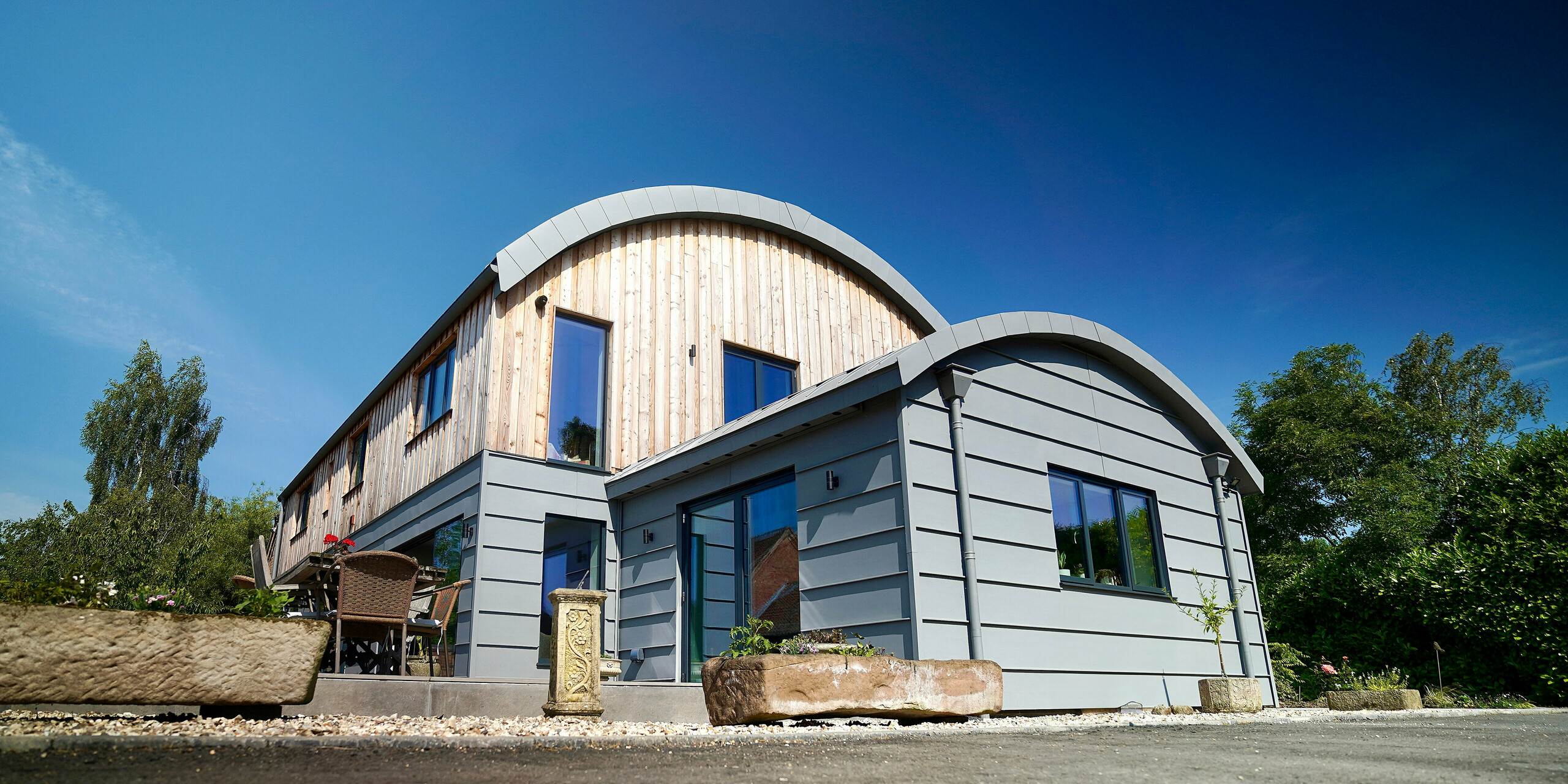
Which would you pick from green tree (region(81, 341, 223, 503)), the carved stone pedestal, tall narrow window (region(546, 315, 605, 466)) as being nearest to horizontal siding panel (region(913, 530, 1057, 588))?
the carved stone pedestal

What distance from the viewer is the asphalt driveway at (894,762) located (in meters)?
2.18

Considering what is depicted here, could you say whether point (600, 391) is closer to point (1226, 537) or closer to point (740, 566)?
point (740, 566)

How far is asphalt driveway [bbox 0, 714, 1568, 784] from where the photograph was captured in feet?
7.16

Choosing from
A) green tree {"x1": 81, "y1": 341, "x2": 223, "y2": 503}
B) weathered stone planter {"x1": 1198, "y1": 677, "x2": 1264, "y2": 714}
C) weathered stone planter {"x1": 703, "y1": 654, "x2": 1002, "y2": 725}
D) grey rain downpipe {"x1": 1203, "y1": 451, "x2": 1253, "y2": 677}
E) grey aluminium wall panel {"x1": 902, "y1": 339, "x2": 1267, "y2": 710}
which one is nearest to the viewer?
weathered stone planter {"x1": 703, "y1": 654, "x2": 1002, "y2": 725}

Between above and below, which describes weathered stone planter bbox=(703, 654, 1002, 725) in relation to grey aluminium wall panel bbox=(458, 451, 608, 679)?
below

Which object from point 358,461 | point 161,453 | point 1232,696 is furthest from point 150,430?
point 1232,696

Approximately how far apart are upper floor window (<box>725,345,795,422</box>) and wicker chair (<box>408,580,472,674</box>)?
405 centimetres

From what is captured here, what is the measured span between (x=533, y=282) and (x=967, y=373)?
5318mm

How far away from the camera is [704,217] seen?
438 inches

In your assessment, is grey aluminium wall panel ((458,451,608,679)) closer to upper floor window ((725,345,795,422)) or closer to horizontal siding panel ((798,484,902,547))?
upper floor window ((725,345,795,422))

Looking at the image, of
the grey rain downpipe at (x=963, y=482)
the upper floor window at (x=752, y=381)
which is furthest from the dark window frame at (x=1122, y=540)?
the upper floor window at (x=752, y=381)

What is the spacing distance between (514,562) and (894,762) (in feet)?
20.7

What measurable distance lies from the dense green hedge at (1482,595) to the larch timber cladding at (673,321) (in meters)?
7.62

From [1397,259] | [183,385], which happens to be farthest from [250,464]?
[1397,259]
